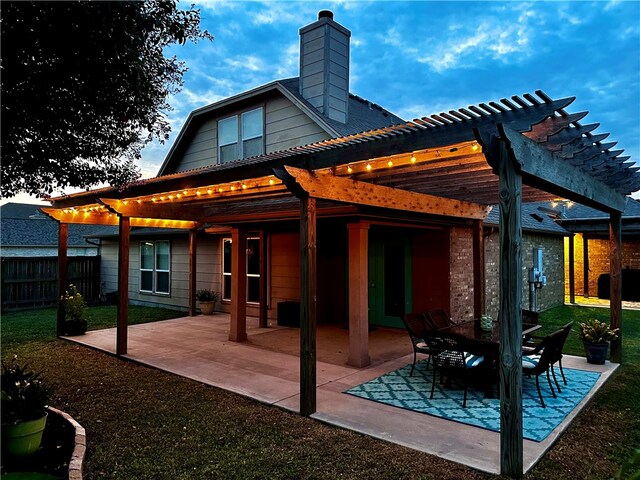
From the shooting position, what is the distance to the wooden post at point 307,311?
14.9 feet

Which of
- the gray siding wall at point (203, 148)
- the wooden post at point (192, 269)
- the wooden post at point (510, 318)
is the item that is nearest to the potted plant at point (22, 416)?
the wooden post at point (510, 318)

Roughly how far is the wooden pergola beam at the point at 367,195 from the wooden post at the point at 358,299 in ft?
2.72

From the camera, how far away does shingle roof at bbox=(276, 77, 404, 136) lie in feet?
33.4

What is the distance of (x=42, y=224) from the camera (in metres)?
20.3

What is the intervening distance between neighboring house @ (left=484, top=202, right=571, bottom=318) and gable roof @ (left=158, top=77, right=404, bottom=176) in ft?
13.7

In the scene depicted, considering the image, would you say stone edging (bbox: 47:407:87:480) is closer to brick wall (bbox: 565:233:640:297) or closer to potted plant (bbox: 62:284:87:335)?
potted plant (bbox: 62:284:87:335)

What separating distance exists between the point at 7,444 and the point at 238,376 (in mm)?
3015

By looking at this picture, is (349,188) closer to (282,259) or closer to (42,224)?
(282,259)

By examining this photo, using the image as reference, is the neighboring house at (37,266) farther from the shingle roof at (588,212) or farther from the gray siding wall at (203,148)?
the shingle roof at (588,212)

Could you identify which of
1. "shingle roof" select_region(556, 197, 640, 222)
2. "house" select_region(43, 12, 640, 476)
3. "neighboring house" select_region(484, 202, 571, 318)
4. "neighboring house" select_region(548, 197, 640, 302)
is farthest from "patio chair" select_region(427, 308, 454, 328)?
"shingle roof" select_region(556, 197, 640, 222)

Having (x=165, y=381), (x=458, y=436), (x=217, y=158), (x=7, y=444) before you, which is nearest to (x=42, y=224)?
(x=217, y=158)

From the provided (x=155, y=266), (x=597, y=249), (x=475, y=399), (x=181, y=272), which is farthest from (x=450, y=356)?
(x=597, y=249)

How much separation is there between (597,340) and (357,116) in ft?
26.0

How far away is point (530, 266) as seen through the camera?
39.4 ft
